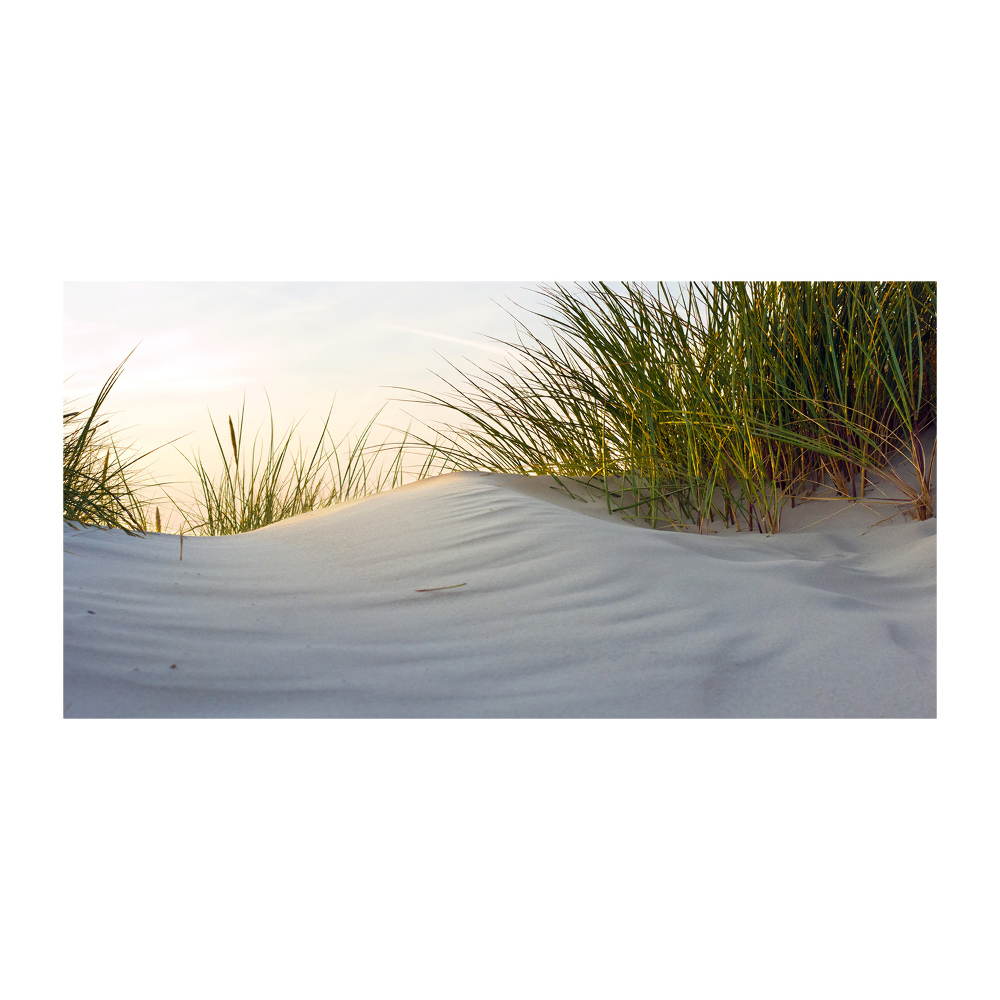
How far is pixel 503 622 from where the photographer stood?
54.4 inches

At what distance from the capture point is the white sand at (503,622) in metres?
1.11

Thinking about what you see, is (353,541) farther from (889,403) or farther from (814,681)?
(889,403)

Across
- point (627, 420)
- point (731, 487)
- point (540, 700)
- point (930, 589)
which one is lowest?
point (540, 700)

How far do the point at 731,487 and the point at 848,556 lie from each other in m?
0.66

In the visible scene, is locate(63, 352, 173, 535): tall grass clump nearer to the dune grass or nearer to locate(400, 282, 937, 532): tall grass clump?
the dune grass

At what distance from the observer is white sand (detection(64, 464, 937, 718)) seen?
1106 millimetres

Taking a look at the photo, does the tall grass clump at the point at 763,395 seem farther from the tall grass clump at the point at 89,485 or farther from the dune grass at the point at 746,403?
the tall grass clump at the point at 89,485

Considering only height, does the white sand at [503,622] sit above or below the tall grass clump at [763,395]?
below

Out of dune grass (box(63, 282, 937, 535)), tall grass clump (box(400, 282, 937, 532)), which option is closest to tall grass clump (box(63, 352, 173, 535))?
dune grass (box(63, 282, 937, 535))

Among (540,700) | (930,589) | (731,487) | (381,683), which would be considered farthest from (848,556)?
(381,683)

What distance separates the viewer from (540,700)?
1101 mm

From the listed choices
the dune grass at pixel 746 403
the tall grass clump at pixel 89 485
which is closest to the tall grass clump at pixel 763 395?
the dune grass at pixel 746 403

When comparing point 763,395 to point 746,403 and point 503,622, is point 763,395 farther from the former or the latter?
point 503,622

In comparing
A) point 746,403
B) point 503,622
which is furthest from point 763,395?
point 503,622
